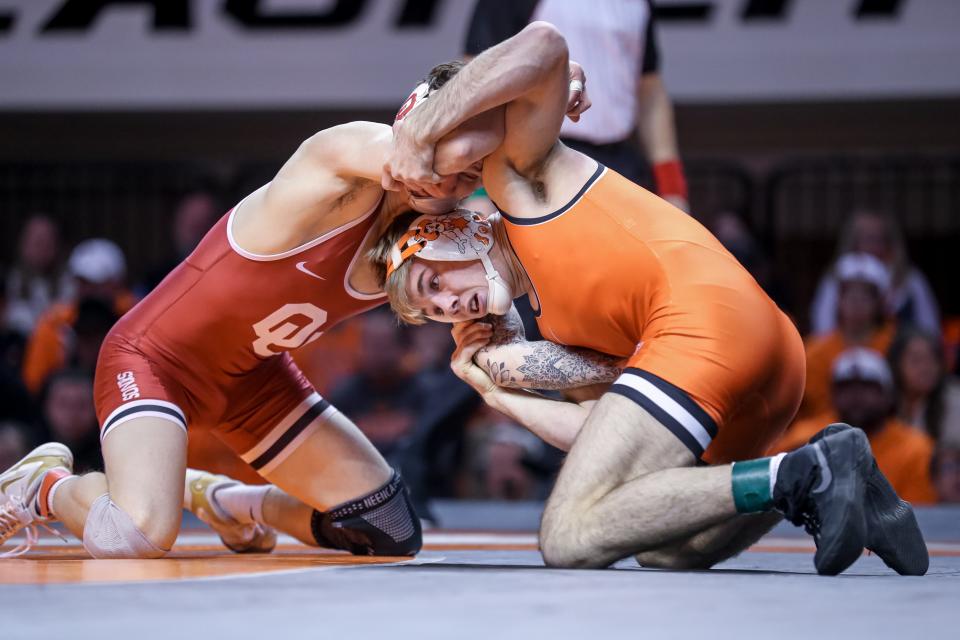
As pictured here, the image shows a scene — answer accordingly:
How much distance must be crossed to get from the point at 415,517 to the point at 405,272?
0.77m

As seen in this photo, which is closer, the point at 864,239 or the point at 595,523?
the point at 595,523

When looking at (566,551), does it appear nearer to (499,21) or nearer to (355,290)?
(355,290)

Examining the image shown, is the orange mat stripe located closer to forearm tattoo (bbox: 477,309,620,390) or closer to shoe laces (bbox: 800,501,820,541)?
forearm tattoo (bbox: 477,309,620,390)

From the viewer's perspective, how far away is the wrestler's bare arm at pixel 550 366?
2971 mm

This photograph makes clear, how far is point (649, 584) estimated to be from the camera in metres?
2.22

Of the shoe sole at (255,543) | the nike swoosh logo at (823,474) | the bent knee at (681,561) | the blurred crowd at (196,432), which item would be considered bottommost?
the blurred crowd at (196,432)

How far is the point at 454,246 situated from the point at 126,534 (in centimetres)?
97

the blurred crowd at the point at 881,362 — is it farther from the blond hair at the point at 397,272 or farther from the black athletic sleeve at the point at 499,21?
the blond hair at the point at 397,272

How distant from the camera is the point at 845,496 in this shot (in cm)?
236

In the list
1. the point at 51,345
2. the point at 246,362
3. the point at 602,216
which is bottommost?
the point at 51,345

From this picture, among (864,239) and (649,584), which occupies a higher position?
(649,584)

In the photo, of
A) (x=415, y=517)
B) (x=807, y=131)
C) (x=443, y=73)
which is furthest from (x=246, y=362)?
(x=807, y=131)

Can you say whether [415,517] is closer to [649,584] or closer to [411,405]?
[649,584]


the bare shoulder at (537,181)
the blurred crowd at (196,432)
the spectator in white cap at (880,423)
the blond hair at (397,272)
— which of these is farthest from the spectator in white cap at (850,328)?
the bare shoulder at (537,181)
